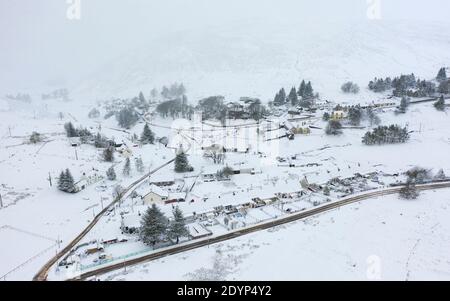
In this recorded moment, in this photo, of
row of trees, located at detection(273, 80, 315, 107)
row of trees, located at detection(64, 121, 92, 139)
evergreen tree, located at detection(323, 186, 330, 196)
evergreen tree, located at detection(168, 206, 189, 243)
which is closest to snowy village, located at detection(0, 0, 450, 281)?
evergreen tree, located at detection(168, 206, 189, 243)

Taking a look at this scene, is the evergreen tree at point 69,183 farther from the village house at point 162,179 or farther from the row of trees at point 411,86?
the row of trees at point 411,86

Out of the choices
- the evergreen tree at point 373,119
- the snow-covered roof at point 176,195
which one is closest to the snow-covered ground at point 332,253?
the snow-covered roof at point 176,195

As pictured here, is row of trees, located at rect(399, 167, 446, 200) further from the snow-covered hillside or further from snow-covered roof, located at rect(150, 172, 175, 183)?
the snow-covered hillside

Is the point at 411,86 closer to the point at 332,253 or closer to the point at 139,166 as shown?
the point at 139,166

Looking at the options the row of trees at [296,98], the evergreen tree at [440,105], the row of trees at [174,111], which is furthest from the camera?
the row of trees at [296,98]

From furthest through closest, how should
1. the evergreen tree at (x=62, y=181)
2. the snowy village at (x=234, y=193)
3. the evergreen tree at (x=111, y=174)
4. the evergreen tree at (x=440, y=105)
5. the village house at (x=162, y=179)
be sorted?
1. the evergreen tree at (x=440, y=105)
2. the evergreen tree at (x=111, y=174)
3. the village house at (x=162, y=179)
4. the evergreen tree at (x=62, y=181)
5. the snowy village at (x=234, y=193)
